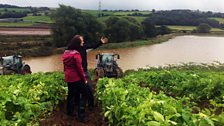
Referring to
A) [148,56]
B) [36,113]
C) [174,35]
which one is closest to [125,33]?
[148,56]

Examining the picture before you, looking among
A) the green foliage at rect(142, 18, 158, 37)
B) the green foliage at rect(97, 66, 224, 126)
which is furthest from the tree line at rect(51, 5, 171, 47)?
the green foliage at rect(97, 66, 224, 126)

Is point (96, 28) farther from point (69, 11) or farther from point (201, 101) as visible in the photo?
point (201, 101)

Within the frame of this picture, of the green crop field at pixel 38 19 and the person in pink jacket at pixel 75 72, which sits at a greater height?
the person in pink jacket at pixel 75 72

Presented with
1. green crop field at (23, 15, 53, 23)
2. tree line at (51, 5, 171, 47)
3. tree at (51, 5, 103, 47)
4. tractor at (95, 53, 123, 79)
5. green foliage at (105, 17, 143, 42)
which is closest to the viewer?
tractor at (95, 53, 123, 79)

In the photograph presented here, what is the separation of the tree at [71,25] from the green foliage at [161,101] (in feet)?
134

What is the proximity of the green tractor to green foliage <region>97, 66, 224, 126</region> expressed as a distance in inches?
435

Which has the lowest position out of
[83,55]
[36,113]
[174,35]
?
[174,35]

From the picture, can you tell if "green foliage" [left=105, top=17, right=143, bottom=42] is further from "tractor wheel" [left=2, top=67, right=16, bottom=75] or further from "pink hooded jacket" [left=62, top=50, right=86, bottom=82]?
"pink hooded jacket" [left=62, top=50, right=86, bottom=82]

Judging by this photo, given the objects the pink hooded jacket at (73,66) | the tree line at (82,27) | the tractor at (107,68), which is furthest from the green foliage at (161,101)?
the tree line at (82,27)

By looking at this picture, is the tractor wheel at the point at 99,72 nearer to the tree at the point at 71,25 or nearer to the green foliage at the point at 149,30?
the tree at the point at 71,25

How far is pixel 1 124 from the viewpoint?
5023 mm

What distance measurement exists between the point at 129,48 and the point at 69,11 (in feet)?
32.6

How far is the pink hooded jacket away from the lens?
8.39 meters

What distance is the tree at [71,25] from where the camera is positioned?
5556 centimetres
